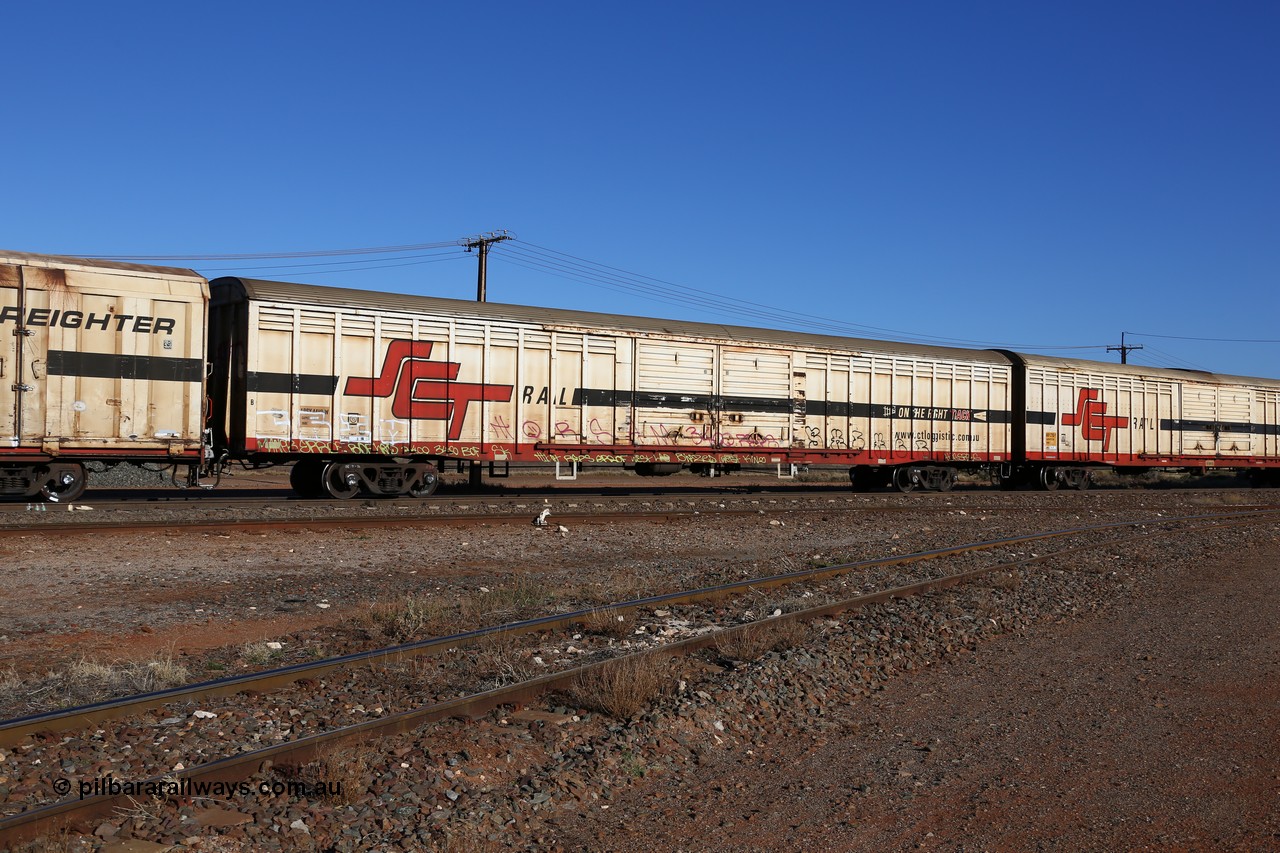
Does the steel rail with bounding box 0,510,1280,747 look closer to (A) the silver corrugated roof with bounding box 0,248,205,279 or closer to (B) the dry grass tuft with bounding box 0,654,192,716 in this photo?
(B) the dry grass tuft with bounding box 0,654,192,716

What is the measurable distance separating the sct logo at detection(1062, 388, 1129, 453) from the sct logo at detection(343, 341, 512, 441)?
17.8 metres

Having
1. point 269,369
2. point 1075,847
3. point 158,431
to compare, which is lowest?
point 1075,847

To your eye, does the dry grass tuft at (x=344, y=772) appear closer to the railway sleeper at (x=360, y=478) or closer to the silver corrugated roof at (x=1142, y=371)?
the railway sleeper at (x=360, y=478)

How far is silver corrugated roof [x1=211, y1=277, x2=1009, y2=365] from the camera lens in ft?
55.7

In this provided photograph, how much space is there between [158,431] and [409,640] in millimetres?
9724

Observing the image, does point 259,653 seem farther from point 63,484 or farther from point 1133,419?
point 1133,419

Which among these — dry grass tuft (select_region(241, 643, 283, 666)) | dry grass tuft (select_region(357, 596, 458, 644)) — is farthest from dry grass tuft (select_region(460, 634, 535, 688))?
dry grass tuft (select_region(241, 643, 283, 666))

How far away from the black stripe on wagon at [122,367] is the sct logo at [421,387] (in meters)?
2.72

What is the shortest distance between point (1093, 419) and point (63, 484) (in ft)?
84.2

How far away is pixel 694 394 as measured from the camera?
21297 mm

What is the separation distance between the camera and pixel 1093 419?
28.3 metres

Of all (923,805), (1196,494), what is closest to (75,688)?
(923,805)

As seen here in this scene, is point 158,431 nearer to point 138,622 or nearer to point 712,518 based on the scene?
point 138,622

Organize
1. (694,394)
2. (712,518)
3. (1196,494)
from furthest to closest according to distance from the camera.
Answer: (1196,494) < (694,394) < (712,518)
